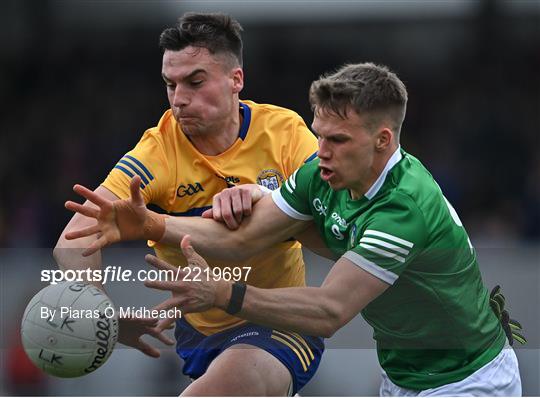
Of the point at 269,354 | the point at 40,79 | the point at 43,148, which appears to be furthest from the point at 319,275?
the point at 40,79

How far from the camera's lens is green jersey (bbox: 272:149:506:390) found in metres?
4.61

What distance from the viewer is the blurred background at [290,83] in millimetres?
12039

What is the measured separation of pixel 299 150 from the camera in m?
5.61

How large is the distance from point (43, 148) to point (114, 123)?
890 mm

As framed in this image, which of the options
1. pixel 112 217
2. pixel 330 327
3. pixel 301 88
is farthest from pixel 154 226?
pixel 301 88

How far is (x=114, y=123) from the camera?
1334 cm

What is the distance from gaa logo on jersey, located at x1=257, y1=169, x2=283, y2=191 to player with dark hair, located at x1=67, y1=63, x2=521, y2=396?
336mm

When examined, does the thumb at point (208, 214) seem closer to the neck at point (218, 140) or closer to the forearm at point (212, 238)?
the forearm at point (212, 238)

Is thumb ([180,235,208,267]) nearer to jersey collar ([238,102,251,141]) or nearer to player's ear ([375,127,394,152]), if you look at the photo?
player's ear ([375,127,394,152])

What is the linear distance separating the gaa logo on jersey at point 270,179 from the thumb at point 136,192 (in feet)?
2.52

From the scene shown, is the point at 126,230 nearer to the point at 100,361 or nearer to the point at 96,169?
the point at 100,361

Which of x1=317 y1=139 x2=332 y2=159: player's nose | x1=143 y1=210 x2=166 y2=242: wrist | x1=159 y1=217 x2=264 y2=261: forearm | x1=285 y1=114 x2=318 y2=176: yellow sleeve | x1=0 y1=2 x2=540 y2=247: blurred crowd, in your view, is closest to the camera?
x1=317 y1=139 x2=332 y2=159: player's nose

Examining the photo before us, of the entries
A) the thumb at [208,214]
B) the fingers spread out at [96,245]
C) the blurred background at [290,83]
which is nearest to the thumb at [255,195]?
the thumb at [208,214]

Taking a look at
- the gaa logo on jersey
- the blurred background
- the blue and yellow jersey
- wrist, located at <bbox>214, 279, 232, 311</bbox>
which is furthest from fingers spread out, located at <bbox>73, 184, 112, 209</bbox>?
the blurred background
